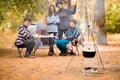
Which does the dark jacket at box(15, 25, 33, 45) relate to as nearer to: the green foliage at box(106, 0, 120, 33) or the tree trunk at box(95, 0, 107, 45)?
the tree trunk at box(95, 0, 107, 45)

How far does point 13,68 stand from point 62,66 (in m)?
1.34

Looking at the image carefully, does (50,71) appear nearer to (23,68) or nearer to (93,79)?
(23,68)

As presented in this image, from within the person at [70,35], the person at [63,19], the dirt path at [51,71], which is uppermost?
the person at [63,19]

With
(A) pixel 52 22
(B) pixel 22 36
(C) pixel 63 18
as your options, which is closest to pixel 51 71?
(B) pixel 22 36

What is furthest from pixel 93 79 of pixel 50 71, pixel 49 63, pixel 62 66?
pixel 49 63

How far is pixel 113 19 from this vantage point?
2208 cm

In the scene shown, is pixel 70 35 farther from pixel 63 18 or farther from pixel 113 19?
pixel 113 19

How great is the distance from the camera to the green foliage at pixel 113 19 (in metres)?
22.1

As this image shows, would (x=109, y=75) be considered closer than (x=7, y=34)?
Yes

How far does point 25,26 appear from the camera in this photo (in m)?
11.8

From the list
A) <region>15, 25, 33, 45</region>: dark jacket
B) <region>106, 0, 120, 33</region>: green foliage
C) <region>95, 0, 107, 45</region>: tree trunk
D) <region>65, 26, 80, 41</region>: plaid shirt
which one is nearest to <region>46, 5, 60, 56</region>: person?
<region>65, 26, 80, 41</region>: plaid shirt

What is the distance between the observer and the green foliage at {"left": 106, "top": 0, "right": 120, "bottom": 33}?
22.1 metres

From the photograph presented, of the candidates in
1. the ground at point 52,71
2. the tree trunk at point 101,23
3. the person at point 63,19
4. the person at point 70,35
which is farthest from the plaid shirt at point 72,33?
the tree trunk at point 101,23

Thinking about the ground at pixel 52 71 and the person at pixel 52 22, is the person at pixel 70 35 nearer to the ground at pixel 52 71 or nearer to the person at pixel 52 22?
the person at pixel 52 22
